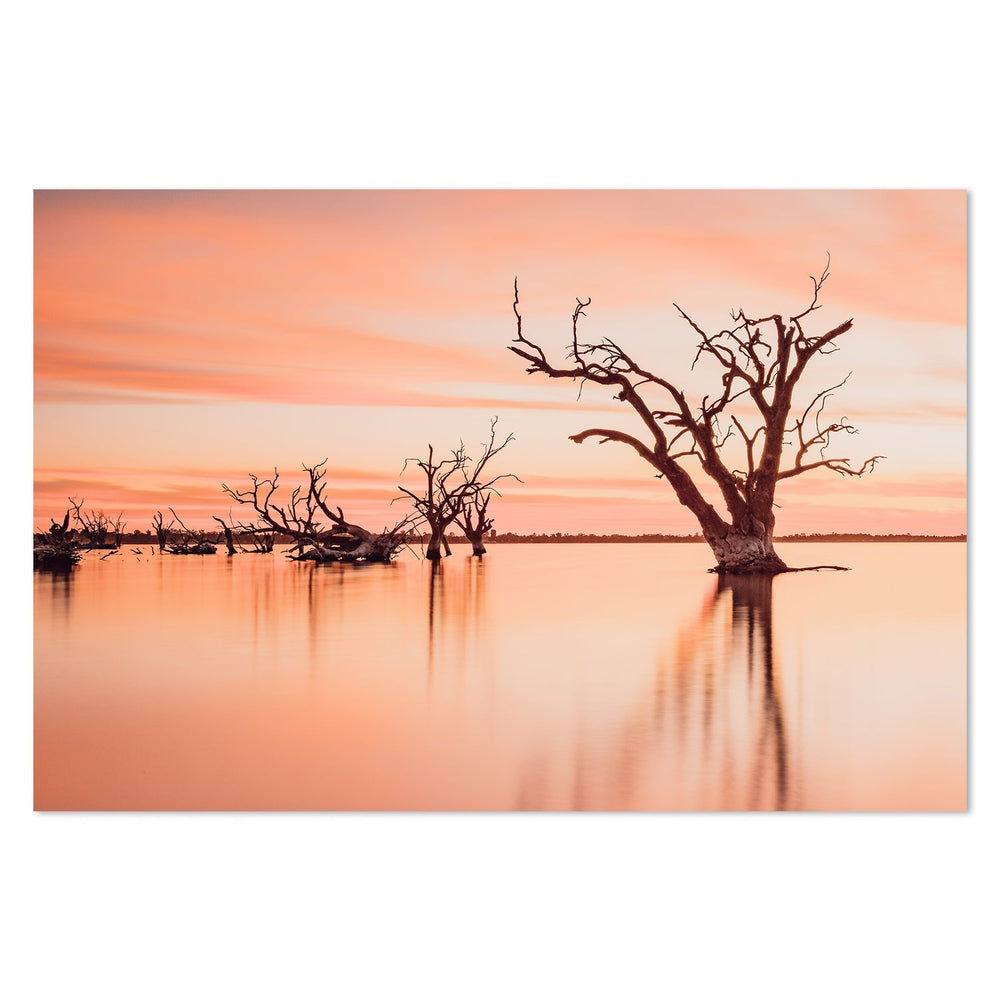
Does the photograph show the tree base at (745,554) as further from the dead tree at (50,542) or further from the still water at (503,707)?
the dead tree at (50,542)

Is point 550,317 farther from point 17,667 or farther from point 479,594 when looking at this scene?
point 479,594

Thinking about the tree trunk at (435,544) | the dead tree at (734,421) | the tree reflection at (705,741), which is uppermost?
the dead tree at (734,421)

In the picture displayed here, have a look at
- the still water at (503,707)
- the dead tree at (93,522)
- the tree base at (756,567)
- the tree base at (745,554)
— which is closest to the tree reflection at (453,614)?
the still water at (503,707)

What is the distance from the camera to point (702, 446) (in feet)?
38.5

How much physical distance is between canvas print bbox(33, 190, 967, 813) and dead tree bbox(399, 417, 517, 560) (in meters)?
0.09

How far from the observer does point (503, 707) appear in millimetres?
6473

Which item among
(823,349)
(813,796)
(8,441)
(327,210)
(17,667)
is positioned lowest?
(813,796)

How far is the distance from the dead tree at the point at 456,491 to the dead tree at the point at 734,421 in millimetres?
1011

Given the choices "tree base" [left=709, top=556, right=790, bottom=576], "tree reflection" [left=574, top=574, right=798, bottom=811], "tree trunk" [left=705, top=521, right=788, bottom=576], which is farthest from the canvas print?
"tree base" [left=709, top=556, right=790, bottom=576]

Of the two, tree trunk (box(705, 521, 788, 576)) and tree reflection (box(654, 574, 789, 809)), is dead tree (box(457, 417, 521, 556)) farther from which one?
tree trunk (box(705, 521, 788, 576))

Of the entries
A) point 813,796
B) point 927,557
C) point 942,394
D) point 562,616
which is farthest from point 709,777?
point 927,557

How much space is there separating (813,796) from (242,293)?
5.36m

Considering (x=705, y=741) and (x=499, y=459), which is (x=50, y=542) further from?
(x=705, y=741)

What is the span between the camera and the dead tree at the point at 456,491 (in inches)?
384
